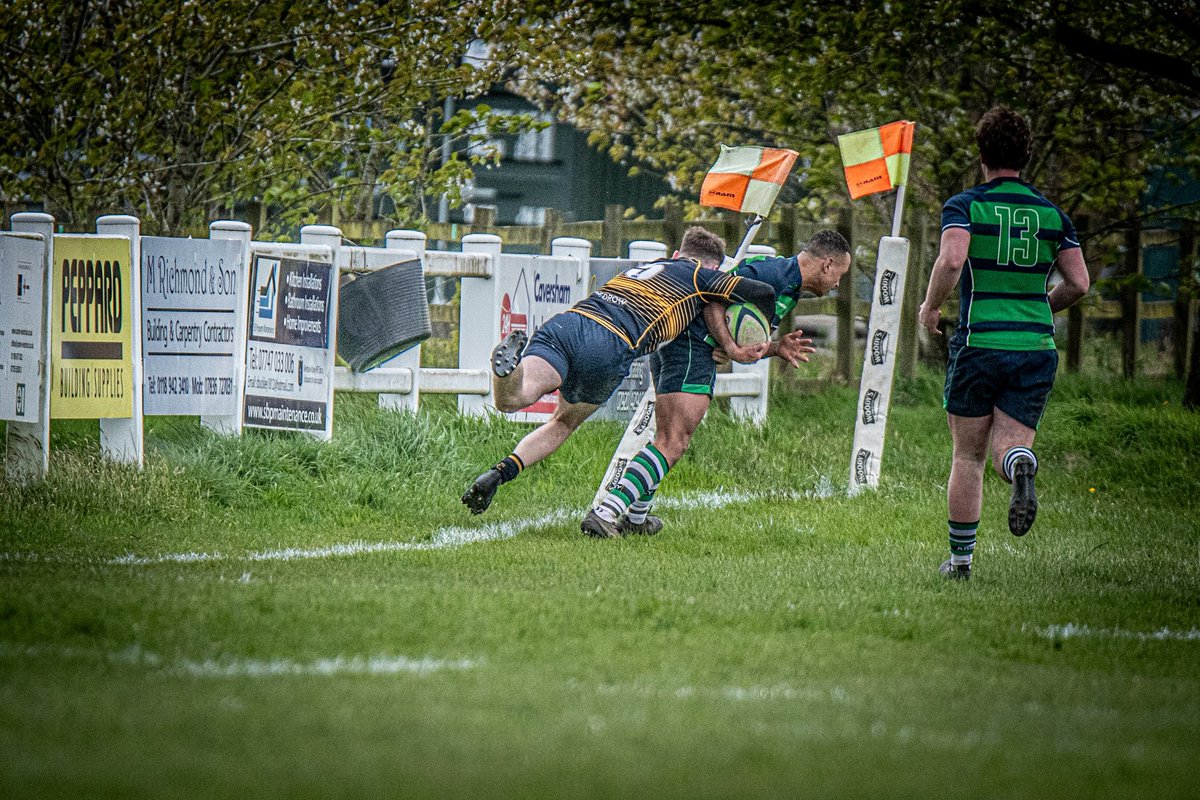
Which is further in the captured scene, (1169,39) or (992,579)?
(1169,39)

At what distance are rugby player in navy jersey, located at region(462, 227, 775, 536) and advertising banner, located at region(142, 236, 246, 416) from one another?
227 centimetres

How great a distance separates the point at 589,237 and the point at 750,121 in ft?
19.0

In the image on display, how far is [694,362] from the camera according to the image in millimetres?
8500

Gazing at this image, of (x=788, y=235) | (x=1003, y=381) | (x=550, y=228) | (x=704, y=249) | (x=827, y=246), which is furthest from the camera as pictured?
(x=550, y=228)

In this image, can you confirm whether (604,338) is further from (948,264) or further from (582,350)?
(948,264)

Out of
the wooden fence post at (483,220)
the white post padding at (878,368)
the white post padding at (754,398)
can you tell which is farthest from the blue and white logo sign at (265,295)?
the wooden fence post at (483,220)

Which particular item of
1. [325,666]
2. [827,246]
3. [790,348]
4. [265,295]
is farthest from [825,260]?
[325,666]

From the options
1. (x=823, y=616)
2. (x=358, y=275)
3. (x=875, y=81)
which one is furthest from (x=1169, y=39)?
(x=823, y=616)

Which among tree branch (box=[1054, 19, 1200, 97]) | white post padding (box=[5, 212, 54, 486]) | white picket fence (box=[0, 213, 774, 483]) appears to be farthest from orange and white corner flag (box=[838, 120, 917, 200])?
white post padding (box=[5, 212, 54, 486])

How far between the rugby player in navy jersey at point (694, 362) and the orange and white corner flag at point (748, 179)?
4.26ft

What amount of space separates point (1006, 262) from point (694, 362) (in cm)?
221

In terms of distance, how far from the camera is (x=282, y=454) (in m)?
9.45

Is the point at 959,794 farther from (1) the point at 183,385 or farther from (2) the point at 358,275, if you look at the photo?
(2) the point at 358,275

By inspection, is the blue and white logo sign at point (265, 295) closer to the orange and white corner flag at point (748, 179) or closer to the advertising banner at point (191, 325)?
the advertising banner at point (191, 325)
